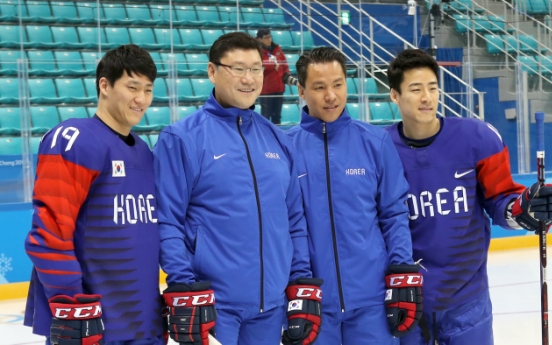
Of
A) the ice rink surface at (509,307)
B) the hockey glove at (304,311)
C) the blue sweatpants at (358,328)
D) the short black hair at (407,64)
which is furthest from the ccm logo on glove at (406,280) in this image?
the ice rink surface at (509,307)

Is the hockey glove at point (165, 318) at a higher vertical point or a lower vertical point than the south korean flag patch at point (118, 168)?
lower

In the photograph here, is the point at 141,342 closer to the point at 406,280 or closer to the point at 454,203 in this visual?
the point at 406,280

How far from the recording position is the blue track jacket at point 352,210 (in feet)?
8.57

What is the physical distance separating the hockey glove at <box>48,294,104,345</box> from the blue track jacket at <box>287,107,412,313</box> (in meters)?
0.79

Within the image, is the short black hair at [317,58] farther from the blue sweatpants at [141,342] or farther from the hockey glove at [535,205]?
the blue sweatpants at [141,342]

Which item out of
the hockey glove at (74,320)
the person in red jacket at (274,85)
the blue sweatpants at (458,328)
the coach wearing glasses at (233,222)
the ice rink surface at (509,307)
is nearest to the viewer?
the hockey glove at (74,320)

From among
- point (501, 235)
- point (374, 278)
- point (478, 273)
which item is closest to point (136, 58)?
point (374, 278)

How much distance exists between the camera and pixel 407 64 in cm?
279

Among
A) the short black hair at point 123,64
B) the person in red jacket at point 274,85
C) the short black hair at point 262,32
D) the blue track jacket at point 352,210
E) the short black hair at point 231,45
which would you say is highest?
the short black hair at point 262,32

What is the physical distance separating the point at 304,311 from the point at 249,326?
17cm

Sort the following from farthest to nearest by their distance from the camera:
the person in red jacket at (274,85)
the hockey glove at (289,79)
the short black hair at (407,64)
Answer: the hockey glove at (289,79) → the person in red jacket at (274,85) → the short black hair at (407,64)

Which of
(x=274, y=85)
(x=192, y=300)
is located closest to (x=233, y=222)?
(x=192, y=300)

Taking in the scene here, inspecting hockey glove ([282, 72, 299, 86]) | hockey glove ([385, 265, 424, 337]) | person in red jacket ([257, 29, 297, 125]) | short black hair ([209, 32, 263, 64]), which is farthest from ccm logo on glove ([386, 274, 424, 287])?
hockey glove ([282, 72, 299, 86])

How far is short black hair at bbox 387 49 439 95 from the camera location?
279cm
